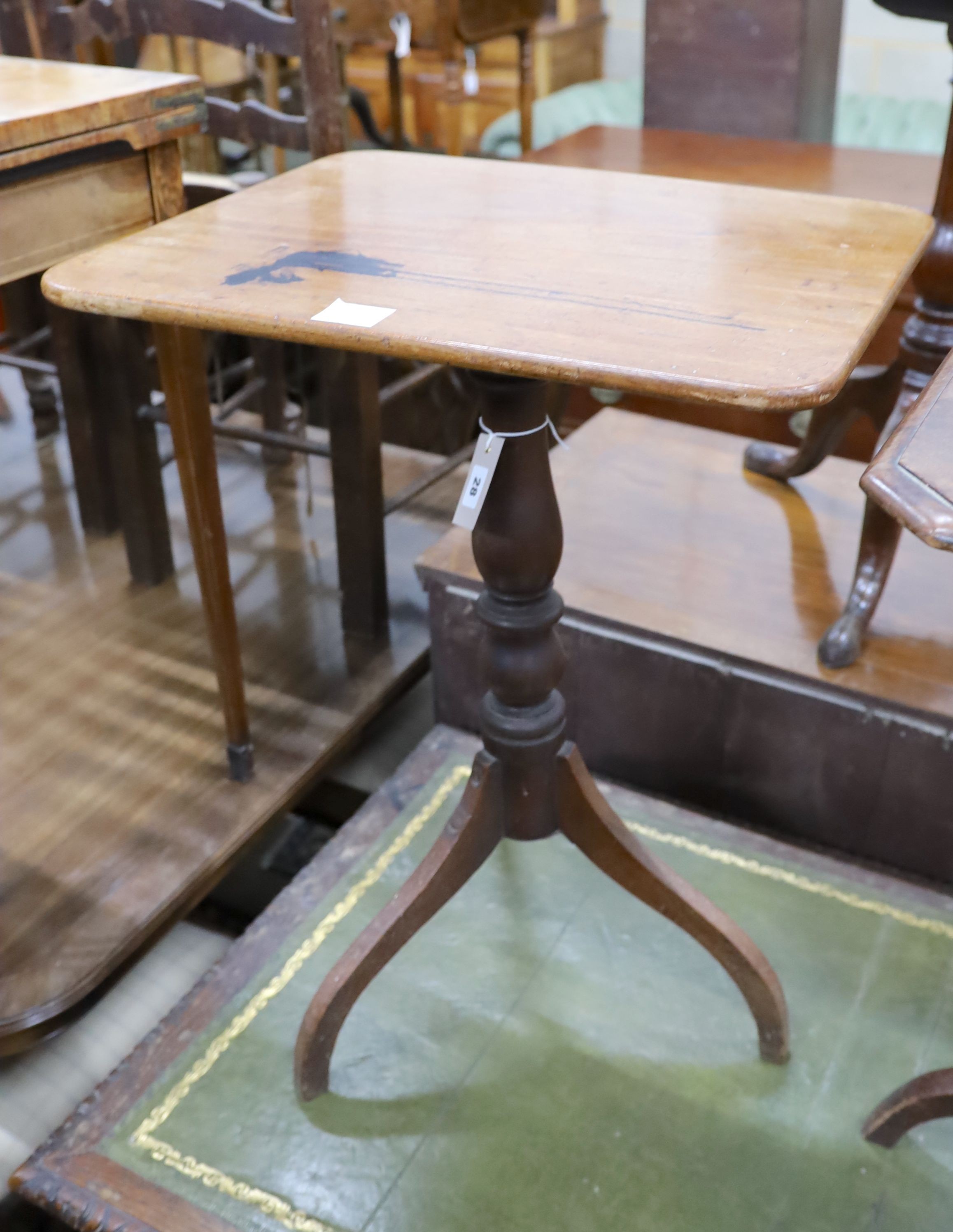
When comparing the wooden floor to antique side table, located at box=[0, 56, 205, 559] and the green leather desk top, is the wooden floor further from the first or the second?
antique side table, located at box=[0, 56, 205, 559]

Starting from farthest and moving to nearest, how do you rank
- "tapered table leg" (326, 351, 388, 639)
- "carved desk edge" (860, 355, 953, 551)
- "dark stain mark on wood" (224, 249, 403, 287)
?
"tapered table leg" (326, 351, 388, 639), "dark stain mark on wood" (224, 249, 403, 287), "carved desk edge" (860, 355, 953, 551)

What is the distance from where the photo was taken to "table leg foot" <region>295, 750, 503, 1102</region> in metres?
1.21

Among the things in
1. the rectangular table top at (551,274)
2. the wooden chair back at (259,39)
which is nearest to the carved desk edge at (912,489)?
the rectangular table top at (551,274)

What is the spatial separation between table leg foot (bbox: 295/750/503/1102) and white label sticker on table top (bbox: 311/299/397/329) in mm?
512

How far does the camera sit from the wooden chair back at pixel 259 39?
1483mm

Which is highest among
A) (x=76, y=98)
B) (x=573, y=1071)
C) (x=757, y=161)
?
(x=76, y=98)

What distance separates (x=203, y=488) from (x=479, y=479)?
52 cm

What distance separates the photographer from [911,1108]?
113 centimetres

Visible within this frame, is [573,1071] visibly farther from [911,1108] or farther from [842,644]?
[842,644]

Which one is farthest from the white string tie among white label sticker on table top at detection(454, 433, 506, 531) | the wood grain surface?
the wood grain surface

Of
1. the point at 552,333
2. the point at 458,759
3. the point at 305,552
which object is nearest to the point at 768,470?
the point at 458,759

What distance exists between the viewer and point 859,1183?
1164mm

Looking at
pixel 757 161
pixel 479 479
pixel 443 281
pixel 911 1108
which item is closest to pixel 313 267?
pixel 443 281

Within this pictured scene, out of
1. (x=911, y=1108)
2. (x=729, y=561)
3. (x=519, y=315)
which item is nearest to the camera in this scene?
(x=519, y=315)
